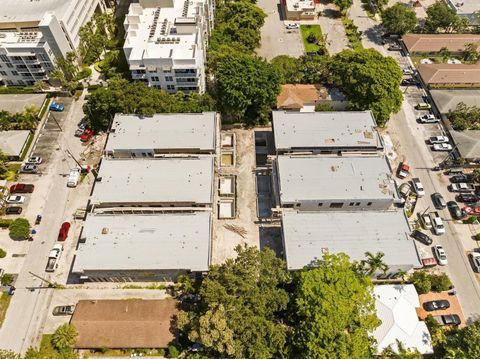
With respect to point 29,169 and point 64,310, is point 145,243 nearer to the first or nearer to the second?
point 64,310

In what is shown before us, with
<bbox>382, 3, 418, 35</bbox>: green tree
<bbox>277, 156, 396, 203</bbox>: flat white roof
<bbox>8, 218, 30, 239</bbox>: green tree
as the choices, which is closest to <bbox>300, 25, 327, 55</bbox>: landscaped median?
<bbox>382, 3, 418, 35</bbox>: green tree

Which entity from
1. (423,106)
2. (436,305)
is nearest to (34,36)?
(423,106)

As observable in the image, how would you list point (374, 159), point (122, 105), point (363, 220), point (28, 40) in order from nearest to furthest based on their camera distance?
point (363, 220) → point (374, 159) → point (122, 105) → point (28, 40)

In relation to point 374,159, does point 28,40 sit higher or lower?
higher

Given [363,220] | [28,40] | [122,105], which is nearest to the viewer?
[363,220]

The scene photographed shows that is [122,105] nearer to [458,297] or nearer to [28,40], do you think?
[28,40]

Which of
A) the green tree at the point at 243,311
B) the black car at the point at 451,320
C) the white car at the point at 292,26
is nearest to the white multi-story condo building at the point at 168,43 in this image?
the white car at the point at 292,26

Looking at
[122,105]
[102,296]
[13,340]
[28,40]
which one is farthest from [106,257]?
[28,40]
